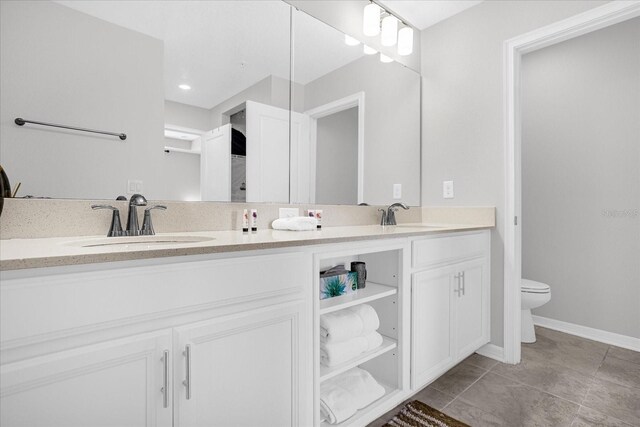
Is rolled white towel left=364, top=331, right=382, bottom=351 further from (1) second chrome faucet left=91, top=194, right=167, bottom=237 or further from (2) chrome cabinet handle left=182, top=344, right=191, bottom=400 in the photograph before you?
(1) second chrome faucet left=91, top=194, right=167, bottom=237

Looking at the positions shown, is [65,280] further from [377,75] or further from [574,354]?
[574,354]

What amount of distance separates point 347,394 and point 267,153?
3.78 feet

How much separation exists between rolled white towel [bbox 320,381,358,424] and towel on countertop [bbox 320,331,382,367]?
0.15 metres

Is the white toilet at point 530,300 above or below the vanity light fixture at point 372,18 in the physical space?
below

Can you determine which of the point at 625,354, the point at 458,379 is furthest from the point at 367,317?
the point at 625,354

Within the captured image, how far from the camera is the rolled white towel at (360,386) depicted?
56.0 inches

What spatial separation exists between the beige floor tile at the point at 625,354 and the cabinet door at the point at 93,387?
8.68 ft

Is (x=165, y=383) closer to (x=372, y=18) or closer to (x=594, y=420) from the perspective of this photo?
(x=594, y=420)

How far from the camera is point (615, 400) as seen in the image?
5.43 ft

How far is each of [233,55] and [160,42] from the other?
0.32 meters

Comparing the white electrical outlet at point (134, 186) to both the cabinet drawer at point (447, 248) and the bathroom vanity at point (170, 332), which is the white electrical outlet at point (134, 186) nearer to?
the bathroom vanity at point (170, 332)

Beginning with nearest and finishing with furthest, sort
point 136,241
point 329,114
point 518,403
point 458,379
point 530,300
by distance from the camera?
point 136,241 < point 518,403 < point 458,379 < point 329,114 < point 530,300

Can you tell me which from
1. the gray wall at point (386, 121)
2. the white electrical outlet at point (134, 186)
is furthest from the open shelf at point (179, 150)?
the gray wall at point (386, 121)

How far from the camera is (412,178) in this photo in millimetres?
2467
